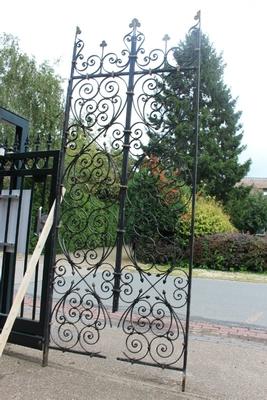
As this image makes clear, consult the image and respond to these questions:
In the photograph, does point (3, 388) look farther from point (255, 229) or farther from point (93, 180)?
point (255, 229)

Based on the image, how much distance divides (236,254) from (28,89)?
48.3ft

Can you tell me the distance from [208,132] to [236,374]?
1005 inches

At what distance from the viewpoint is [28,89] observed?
23375 millimetres

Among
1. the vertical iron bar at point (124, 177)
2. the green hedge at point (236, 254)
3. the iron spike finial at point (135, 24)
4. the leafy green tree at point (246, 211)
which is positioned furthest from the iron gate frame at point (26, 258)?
the leafy green tree at point (246, 211)

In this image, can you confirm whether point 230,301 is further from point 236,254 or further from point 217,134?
point 217,134

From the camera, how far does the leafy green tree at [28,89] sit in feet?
75.6

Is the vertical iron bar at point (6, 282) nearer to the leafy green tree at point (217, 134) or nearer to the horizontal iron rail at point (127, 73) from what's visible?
the horizontal iron rail at point (127, 73)

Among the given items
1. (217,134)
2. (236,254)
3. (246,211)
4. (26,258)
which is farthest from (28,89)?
(26,258)

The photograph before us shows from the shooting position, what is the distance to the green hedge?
14.8m

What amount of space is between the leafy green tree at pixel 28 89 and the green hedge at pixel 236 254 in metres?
11.7

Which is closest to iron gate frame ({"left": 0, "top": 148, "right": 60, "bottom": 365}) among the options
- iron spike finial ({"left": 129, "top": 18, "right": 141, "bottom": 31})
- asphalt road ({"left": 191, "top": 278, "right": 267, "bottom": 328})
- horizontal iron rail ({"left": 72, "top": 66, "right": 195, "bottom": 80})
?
horizontal iron rail ({"left": 72, "top": 66, "right": 195, "bottom": 80})

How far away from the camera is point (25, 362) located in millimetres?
4168

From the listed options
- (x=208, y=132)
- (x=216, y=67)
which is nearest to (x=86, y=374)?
(x=208, y=132)

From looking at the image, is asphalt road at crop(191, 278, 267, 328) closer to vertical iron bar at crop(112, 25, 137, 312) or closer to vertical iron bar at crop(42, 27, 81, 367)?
vertical iron bar at crop(112, 25, 137, 312)
